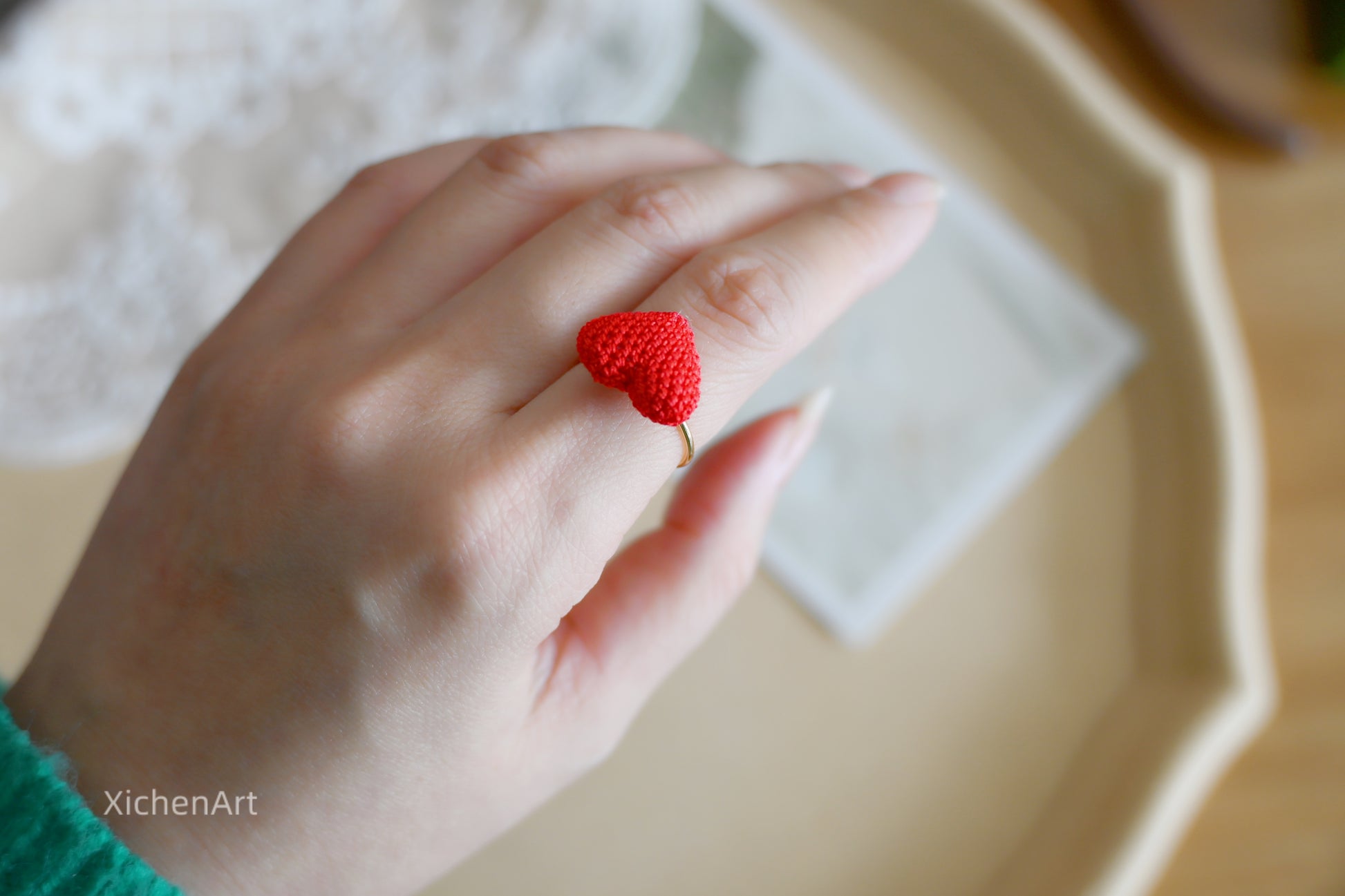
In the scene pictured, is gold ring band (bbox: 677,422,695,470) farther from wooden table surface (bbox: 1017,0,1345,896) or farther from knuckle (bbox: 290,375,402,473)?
wooden table surface (bbox: 1017,0,1345,896)

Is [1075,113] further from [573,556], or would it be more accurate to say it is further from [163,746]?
[163,746]

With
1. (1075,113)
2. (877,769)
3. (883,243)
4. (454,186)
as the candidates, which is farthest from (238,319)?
(1075,113)

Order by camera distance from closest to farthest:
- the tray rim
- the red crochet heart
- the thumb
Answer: the red crochet heart < the thumb < the tray rim

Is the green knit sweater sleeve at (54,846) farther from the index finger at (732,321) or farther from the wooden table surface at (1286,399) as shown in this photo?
the wooden table surface at (1286,399)

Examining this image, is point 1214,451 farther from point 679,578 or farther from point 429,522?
point 429,522

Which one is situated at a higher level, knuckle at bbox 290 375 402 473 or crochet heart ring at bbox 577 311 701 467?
crochet heart ring at bbox 577 311 701 467

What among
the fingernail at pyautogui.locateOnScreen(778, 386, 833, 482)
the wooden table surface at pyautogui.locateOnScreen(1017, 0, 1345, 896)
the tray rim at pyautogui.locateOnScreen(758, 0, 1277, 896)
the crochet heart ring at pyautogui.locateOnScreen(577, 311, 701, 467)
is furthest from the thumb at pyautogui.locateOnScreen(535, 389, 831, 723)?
the wooden table surface at pyautogui.locateOnScreen(1017, 0, 1345, 896)
